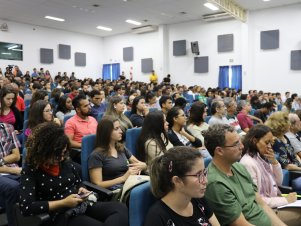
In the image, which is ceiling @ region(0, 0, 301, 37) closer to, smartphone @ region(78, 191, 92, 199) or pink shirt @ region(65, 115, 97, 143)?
pink shirt @ region(65, 115, 97, 143)

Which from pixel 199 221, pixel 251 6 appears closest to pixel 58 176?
pixel 199 221

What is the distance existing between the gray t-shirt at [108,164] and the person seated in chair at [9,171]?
557 mm

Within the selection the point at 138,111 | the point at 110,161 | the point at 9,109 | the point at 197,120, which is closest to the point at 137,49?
the point at 138,111

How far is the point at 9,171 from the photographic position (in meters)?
2.34

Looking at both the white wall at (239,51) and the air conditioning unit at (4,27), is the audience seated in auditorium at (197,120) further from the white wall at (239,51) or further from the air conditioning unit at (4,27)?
the air conditioning unit at (4,27)

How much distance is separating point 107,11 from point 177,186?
1132cm

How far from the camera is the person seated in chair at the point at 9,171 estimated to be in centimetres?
203

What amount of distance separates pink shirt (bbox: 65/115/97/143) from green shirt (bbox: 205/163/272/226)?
74.0 inches

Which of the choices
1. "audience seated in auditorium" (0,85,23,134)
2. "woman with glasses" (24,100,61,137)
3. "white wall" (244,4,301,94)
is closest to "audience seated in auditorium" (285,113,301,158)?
"woman with glasses" (24,100,61,137)

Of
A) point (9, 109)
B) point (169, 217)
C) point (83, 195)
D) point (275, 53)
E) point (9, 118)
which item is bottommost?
point (83, 195)

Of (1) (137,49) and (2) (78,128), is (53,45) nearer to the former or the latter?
(1) (137,49)

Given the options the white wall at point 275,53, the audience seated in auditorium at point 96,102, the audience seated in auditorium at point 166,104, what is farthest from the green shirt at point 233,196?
the white wall at point 275,53

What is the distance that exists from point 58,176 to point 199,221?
942 millimetres

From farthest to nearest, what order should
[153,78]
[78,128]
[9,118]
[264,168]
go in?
[153,78] < [9,118] < [78,128] < [264,168]
